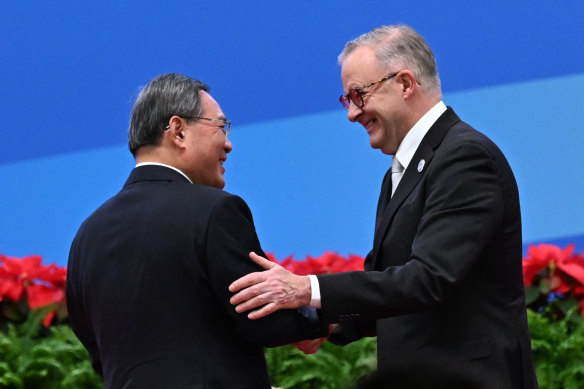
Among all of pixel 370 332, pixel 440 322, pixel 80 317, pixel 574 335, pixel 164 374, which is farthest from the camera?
pixel 574 335

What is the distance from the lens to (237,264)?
7.78 ft

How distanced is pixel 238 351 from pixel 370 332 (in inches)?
29.1

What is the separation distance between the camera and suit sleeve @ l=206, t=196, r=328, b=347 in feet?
7.74

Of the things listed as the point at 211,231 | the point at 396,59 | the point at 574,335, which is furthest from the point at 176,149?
the point at 574,335

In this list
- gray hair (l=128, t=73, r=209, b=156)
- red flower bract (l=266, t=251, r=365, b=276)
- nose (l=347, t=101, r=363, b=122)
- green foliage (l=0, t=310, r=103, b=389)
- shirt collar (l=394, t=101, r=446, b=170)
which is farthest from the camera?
red flower bract (l=266, t=251, r=365, b=276)

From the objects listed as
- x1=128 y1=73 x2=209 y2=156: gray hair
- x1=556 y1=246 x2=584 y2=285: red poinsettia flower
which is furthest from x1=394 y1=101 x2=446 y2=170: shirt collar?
x1=556 y1=246 x2=584 y2=285: red poinsettia flower

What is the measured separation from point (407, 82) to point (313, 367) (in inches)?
47.9

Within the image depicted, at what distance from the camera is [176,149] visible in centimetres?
264

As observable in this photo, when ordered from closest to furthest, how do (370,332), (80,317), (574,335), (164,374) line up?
(164,374)
(80,317)
(370,332)
(574,335)

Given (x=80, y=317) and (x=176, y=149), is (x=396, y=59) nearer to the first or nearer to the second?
(x=176, y=149)

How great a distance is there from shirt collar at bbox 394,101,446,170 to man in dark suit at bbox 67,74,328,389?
555mm

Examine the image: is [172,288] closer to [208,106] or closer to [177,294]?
[177,294]

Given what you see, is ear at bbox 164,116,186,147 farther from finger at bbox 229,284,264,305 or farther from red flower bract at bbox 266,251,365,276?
red flower bract at bbox 266,251,365,276

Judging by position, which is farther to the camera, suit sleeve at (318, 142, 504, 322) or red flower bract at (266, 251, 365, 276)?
red flower bract at (266, 251, 365, 276)
